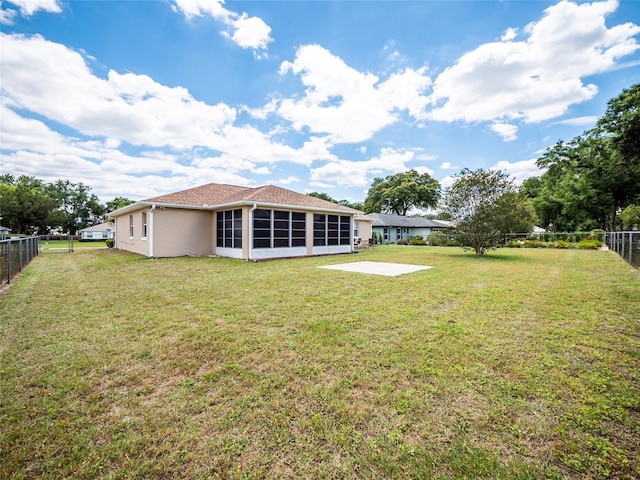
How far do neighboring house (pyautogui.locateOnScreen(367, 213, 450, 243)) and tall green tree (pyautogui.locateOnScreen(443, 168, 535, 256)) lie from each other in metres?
16.8

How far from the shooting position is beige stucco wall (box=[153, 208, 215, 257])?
43.5ft

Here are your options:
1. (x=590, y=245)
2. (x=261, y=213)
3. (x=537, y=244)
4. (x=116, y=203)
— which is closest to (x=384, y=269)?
(x=261, y=213)

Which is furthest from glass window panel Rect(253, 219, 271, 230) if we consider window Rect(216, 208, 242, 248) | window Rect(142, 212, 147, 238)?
window Rect(142, 212, 147, 238)

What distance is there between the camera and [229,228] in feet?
45.5

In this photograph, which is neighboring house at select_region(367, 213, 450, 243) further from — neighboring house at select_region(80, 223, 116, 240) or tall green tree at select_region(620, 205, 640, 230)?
neighboring house at select_region(80, 223, 116, 240)

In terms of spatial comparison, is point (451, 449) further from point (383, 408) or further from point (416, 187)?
point (416, 187)

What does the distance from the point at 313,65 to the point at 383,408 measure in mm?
15521

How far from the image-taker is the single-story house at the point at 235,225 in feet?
42.1

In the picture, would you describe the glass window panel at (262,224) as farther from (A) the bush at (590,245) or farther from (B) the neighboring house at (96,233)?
(B) the neighboring house at (96,233)

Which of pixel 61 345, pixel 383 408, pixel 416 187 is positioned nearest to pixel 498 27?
pixel 383 408

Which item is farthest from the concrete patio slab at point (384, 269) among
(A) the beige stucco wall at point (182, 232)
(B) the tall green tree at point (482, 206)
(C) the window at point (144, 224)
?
(C) the window at point (144, 224)

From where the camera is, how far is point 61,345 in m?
3.43

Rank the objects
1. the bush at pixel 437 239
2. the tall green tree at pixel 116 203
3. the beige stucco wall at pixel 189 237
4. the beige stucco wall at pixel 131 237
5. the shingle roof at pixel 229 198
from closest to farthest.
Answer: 1. the beige stucco wall at pixel 189 237
2. the shingle roof at pixel 229 198
3. the beige stucco wall at pixel 131 237
4. the bush at pixel 437 239
5. the tall green tree at pixel 116 203

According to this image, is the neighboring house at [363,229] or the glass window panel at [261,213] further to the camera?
the neighboring house at [363,229]
